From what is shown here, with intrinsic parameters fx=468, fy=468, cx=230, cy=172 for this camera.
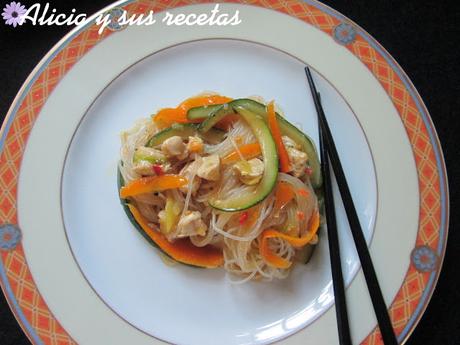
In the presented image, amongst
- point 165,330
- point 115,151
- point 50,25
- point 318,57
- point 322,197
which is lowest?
point 165,330

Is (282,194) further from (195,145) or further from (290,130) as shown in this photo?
(195,145)

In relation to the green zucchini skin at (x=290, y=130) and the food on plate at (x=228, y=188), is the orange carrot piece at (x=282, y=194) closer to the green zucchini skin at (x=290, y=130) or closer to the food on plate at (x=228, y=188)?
the food on plate at (x=228, y=188)

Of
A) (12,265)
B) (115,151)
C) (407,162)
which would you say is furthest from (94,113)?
(407,162)

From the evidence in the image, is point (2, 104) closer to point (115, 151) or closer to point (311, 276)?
point (115, 151)

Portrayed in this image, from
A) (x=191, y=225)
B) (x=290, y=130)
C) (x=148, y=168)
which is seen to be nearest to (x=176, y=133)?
(x=148, y=168)

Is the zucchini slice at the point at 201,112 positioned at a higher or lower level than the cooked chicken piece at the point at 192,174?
higher

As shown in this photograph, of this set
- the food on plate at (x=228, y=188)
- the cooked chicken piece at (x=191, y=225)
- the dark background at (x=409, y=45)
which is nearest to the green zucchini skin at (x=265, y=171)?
the food on plate at (x=228, y=188)

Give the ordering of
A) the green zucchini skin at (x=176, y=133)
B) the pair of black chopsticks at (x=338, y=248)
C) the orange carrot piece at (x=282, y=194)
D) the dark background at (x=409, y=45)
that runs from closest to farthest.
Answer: the pair of black chopsticks at (x=338, y=248) → the orange carrot piece at (x=282, y=194) → the green zucchini skin at (x=176, y=133) → the dark background at (x=409, y=45)
